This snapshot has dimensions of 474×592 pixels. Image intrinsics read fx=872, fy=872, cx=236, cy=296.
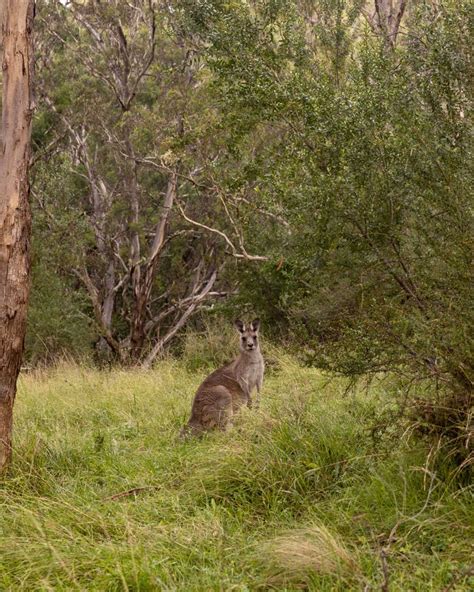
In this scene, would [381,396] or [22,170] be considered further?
[381,396]

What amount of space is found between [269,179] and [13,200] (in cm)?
683

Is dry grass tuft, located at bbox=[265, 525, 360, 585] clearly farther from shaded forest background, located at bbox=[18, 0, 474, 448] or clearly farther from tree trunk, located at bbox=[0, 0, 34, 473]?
tree trunk, located at bbox=[0, 0, 34, 473]

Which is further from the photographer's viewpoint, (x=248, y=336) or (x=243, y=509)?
(x=248, y=336)

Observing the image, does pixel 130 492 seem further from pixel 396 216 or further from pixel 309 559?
pixel 396 216

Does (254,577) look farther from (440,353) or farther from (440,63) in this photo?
(440,63)

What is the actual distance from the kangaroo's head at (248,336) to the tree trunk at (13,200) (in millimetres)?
4020

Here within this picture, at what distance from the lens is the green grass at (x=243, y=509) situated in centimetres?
475

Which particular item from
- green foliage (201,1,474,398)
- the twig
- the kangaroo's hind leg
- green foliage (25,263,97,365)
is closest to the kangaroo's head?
green foliage (201,1,474,398)

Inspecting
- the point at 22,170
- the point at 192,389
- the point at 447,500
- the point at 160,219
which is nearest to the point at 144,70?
the point at 160,219

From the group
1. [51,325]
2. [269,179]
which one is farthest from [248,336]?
[51,325]

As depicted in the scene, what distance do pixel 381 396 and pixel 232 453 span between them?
2.27 m

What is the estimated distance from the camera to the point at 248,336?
1104 centimetres

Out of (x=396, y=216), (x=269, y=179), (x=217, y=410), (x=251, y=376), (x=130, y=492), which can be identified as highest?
(x=269, y=179)

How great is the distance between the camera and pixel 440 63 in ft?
24.3
